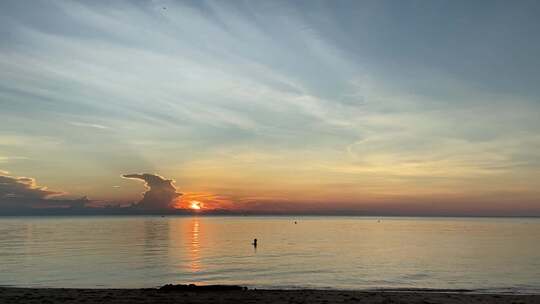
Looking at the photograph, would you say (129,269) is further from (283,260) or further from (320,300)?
(320,300)

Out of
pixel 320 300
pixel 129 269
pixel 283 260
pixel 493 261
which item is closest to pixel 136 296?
pixel 320 300

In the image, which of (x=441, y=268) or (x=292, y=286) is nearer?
(x=292, y=286)

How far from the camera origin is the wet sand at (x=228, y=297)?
27.3 m

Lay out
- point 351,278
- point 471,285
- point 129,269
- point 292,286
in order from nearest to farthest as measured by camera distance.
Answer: point 292,286 < point 471,285 < point 351,278 < point 129,269

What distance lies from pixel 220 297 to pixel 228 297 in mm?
500

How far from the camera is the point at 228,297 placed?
28.3 m

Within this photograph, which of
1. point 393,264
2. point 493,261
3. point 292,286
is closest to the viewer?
point 292,286

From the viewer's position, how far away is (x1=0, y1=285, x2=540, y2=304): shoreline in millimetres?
27359

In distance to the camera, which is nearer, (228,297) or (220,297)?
(220,297)

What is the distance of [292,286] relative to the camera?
126ft

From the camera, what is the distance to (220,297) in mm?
28203

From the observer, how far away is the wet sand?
89.5 feet

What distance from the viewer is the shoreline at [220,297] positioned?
27.4m

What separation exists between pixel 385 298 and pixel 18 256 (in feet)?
183
